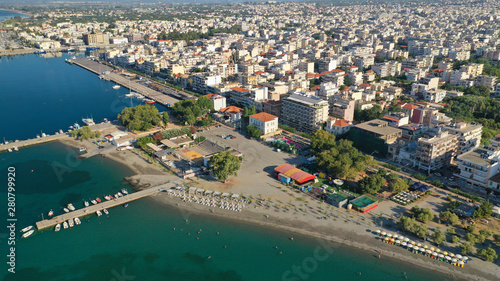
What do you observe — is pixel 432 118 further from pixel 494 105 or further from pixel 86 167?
pixel 86 167

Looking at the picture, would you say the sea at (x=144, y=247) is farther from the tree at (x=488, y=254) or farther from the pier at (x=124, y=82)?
the pier at (x=124, y=82)

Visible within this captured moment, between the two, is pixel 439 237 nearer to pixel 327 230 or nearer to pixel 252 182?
pixel 327 230

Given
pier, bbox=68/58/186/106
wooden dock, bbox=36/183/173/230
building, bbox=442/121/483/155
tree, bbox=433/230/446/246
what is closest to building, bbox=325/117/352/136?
building, bbox=442/121/483/155

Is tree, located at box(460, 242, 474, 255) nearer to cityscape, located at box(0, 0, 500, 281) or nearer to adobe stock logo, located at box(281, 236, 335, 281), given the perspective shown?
cityscape, located at box(0, 0, 500, 281)

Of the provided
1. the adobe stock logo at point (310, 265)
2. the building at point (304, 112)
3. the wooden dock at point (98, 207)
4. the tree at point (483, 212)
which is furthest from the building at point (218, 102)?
the tree at point (483, 212)

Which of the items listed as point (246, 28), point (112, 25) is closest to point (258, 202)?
point (246, 28)

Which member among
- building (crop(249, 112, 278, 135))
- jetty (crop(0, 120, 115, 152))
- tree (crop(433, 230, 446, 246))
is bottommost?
jetty (crop(0, 120, 115, 152))
